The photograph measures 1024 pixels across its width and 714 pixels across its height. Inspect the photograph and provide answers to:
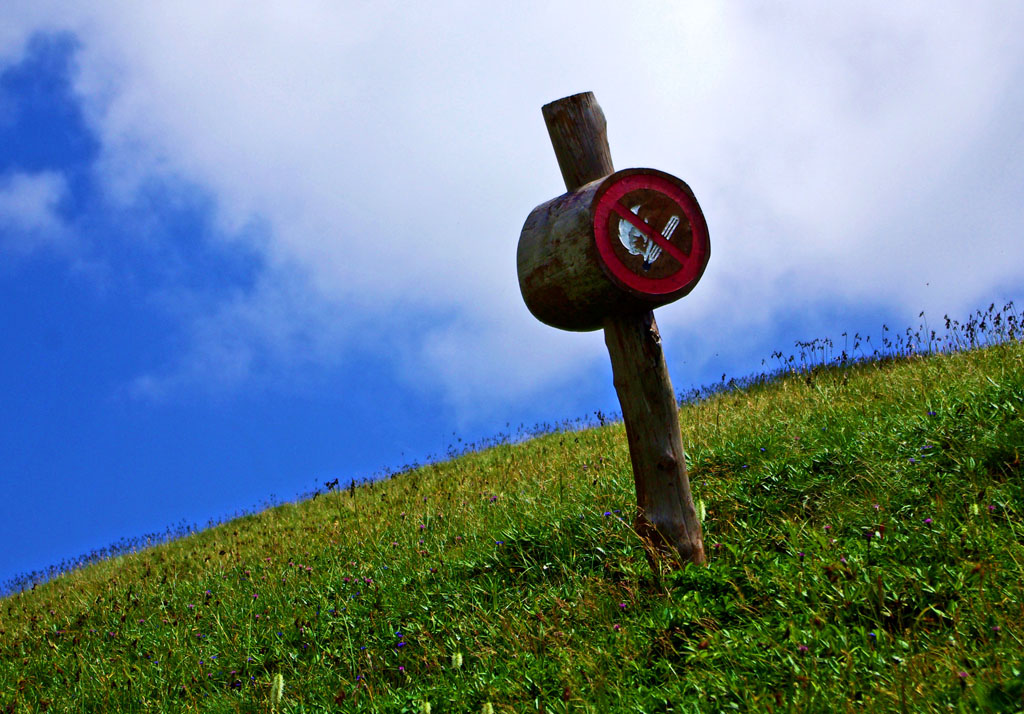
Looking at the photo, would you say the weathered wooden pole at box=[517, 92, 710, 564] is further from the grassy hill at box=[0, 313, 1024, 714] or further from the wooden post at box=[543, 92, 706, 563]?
the grassy hill at box=[0, 313, 1024, 714]

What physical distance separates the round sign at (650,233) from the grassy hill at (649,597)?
1.65 metres

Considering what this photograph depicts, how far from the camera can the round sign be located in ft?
18.0

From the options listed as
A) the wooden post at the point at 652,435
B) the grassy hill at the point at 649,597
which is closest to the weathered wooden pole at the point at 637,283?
the wooden post at the point at 652,435

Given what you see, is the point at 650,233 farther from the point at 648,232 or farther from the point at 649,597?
the point at 649,597

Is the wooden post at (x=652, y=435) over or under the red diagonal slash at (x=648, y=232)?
under

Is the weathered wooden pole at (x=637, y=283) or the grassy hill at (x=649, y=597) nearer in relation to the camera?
the grassy hill at (x=649, y=597)

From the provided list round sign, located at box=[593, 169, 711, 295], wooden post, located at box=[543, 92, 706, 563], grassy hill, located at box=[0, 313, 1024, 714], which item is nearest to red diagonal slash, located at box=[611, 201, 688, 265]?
round sign, located at box=[593, 169, 711, 295]

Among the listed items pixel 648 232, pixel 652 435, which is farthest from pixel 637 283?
pixel 652 435

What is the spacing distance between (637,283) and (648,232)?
1.34 ft

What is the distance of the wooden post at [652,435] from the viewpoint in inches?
216

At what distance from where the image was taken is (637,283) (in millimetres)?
5535

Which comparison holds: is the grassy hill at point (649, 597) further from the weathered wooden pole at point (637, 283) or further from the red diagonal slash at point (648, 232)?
the red diagonal slash at point (648, 232)

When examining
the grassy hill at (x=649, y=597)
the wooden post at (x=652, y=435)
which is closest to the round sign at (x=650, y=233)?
the wooden post at (x=652, y=435)

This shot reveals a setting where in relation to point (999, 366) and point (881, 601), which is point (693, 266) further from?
point (999, 366)
